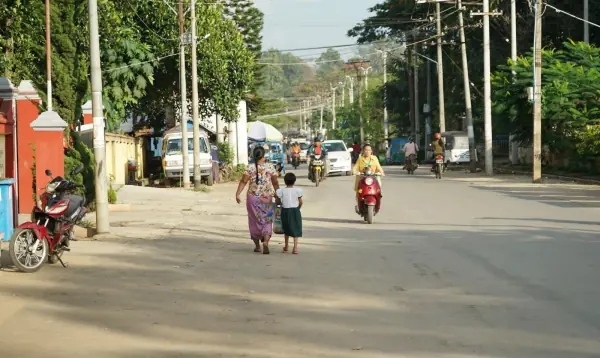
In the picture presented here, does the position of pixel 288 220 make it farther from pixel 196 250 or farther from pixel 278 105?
pixel 278 105

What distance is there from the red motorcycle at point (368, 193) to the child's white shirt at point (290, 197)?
17.2 ft

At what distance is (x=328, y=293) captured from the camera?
37.1 feet

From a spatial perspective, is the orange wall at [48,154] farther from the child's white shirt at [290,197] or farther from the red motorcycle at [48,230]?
the child's white shirt at [290,197]

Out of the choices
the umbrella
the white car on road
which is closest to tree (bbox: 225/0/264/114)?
the umbrella

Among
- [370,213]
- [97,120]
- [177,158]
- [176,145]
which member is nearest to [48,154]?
[97,120]

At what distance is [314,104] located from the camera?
622ft

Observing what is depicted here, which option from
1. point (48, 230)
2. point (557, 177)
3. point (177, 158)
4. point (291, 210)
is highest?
point (177, 158)

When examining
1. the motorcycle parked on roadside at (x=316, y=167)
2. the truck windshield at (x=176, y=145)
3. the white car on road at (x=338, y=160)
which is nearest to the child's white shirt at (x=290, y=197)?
the motorcycle parked on roadside at (x=316, y=167)

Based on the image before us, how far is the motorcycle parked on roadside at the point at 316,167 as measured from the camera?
38344 millimetres

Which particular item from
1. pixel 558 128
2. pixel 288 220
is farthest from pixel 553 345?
pixel 558 128

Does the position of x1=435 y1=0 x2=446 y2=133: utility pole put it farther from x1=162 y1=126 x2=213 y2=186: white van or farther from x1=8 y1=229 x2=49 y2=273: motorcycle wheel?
x1=8 y1=229 x2=49 y2=273: motorcycle wheel

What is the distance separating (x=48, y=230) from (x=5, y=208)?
2.16m

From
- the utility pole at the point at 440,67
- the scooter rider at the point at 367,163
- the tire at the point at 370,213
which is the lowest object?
the tire at the point at 370,213

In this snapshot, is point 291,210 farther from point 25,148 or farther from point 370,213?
point 25,148
